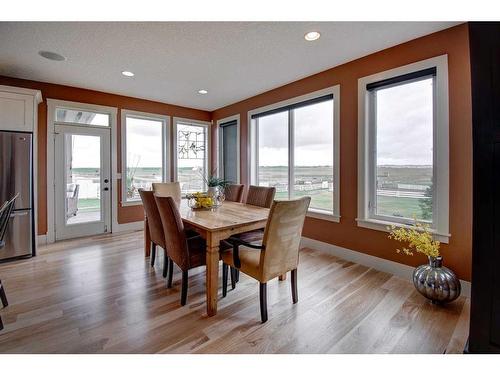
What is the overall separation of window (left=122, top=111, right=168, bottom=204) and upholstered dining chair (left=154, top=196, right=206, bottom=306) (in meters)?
2.82

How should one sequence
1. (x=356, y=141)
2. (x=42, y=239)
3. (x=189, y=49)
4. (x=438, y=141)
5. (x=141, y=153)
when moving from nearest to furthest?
(x=438, y=141) < (x=189, y=49) < (x=356, y=141) < (x=42, y=239) < (x=141, y=153)

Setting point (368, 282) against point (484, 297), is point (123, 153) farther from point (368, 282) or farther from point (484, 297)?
point (484, 297)

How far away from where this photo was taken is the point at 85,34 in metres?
2.37

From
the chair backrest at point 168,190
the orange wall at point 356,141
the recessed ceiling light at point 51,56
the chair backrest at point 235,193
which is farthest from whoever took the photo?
the chair backrest at point 235,193

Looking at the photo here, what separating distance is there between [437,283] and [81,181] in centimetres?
510

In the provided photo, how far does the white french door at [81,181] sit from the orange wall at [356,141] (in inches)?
130

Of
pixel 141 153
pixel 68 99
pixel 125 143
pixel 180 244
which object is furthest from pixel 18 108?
pixel 180 244

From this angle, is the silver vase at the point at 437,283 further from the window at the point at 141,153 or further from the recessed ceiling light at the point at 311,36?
the window at the point at 141,153

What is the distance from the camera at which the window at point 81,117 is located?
3.95 meters

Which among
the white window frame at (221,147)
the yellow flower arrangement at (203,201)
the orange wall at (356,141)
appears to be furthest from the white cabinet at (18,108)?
the orange wall at (356,141)

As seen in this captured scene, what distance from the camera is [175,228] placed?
6.79 ft

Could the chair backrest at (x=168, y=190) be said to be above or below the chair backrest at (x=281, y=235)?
above

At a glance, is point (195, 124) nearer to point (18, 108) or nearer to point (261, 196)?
point (18, 108)
